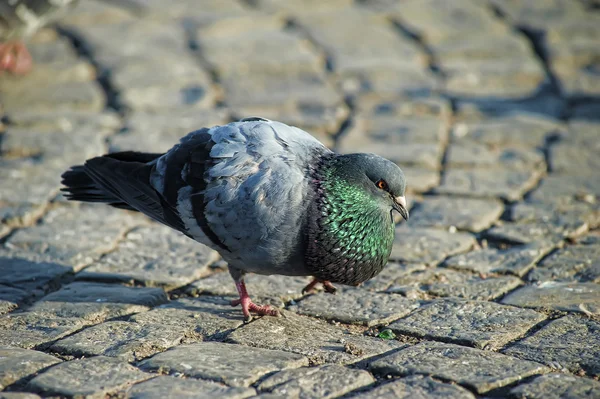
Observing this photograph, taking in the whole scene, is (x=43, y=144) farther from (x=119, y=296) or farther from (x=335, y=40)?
(x=335, y=40)

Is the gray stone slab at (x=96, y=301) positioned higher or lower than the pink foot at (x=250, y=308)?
higher

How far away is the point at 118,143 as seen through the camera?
19.6 ft

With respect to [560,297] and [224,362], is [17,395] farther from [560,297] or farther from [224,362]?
[560,297]

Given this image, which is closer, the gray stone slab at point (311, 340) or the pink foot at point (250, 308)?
the gray stone slab at point (311, 340)

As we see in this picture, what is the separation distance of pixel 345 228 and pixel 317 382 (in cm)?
80

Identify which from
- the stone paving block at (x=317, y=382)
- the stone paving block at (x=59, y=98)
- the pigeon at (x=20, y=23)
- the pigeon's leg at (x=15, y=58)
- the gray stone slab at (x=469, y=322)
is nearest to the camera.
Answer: the stone paving block at (x=317, y=382)

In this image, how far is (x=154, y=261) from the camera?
14.6ft

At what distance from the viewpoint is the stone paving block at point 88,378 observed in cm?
295

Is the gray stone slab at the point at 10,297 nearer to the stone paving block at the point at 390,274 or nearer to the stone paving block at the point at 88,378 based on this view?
the stone paving block at the point at 88,378

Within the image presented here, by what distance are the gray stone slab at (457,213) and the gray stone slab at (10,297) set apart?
2.24 metres

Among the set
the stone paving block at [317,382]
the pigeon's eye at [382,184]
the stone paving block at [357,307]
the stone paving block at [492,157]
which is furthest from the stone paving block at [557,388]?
the stone paving block at [492,157]

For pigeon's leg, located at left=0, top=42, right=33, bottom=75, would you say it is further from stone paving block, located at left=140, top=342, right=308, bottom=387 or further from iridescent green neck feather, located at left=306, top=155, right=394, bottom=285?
stone paving block, located at left=140, top=342, right=308, bottom=387

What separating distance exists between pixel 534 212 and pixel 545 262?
2.36 feet

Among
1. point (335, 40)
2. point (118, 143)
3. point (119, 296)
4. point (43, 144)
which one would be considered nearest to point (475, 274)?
point (119, 296)
